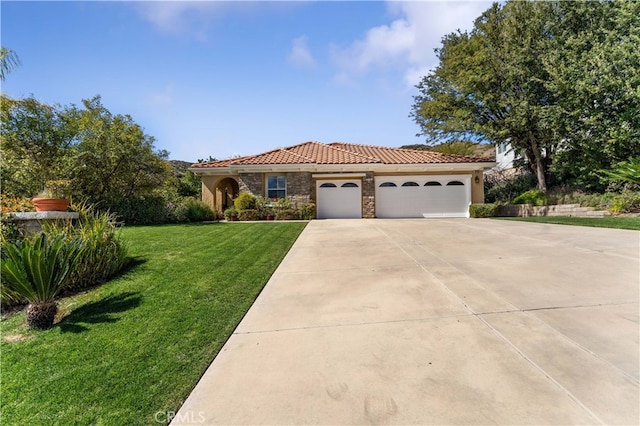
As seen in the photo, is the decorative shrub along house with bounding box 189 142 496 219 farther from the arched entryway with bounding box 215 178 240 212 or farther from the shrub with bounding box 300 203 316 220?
the arched entryway with bounding box 215 178 240 212

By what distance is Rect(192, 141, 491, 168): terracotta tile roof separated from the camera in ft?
53.1

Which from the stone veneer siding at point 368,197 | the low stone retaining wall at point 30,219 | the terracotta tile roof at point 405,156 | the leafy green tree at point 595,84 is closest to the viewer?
the low stone retaining wall at point 30,219

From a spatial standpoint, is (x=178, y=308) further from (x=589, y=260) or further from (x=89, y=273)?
(x=589, y=260)

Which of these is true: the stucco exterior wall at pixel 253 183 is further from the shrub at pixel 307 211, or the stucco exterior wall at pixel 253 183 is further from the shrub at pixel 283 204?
the shrub at pixel 307 211

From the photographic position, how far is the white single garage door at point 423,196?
16.6 metres

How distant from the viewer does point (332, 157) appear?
1730 cm

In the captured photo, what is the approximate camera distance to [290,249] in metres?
7.34

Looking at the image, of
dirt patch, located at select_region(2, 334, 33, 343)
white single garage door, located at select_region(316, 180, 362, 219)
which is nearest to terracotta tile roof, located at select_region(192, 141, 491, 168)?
white single garage door, located at select_region(316, 180, 362, 219)

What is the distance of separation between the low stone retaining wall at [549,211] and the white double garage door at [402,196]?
2.38m

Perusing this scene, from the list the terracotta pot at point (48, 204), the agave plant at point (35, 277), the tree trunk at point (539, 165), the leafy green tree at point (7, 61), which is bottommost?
the agave plant at point (35, 277)

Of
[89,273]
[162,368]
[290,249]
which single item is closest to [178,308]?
[162,368]

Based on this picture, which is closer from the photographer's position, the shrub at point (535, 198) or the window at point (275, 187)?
the shrub at point (535, 198)

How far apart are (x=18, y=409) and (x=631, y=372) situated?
15.3ft

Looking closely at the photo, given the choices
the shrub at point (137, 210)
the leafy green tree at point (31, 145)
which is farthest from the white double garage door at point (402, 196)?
the leafy green tree at point (31, 145)
